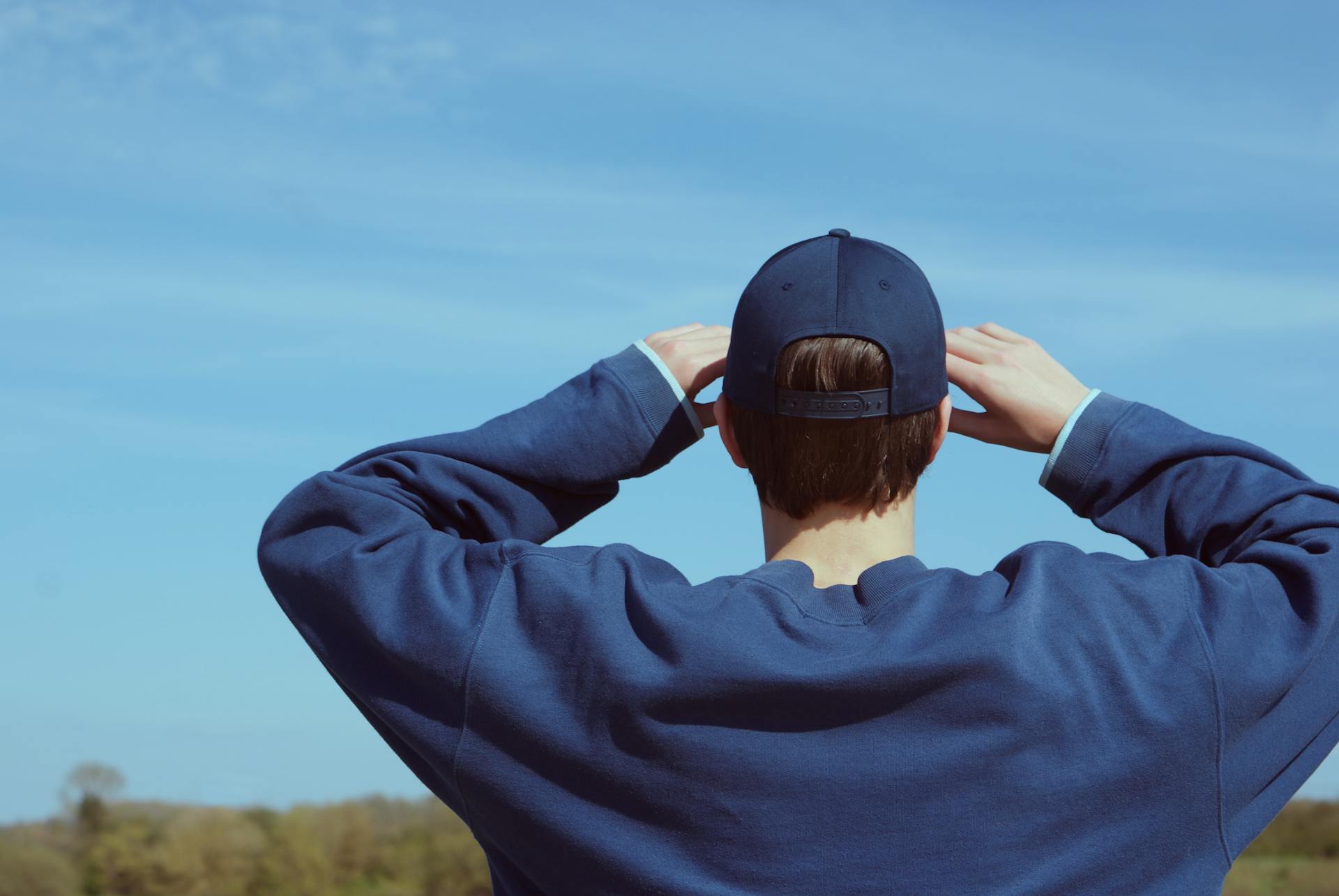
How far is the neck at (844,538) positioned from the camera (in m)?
2.10

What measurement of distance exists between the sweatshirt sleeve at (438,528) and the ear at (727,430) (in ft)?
0.92

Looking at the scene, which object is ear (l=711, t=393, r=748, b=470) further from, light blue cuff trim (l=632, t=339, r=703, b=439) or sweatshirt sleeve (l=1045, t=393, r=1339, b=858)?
sweatshirt sleeve (l=1045, t=393, r=1339, b=858)

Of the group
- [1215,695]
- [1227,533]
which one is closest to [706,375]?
[1227,533]

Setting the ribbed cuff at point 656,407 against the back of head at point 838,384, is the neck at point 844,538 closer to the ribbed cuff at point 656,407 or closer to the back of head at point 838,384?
the back of head at point 838,384

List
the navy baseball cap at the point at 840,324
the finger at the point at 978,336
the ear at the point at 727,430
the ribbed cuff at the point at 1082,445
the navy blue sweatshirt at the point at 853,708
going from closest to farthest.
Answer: the navy blue sweatshirt at the point at 853,708 < the navy baseball cap at the point at 840,324 < the ear at the point at 727,430 < the ribbed cuff at the point at 1082,445 < the finger at the point at 978,336

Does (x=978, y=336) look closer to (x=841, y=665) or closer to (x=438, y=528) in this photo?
(x=841, y=665)

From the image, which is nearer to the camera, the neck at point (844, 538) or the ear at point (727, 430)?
the neck at point (844, 538)

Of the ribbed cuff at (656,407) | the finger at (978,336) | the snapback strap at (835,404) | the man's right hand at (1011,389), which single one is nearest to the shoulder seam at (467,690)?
the snapback strap at (835,404)

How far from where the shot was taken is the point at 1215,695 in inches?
72.3

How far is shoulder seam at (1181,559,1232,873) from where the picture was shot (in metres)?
1.84

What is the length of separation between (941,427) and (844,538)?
0.30 metres

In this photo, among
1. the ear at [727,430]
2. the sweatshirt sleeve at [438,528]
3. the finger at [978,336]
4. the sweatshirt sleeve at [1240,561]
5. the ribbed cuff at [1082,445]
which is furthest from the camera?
the finger at [978,336]

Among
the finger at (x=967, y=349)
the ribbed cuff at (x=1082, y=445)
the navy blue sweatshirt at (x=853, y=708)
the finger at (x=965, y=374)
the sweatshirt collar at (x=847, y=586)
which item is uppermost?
the finger at (x=967, y=349)

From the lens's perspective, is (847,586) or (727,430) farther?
(727,430)
